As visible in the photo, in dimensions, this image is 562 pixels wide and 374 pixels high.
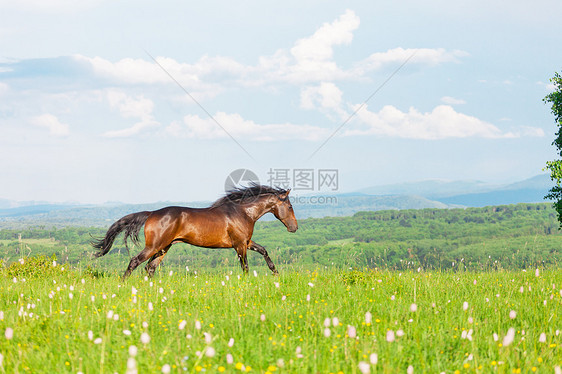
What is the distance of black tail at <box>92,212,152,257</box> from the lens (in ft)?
38.9

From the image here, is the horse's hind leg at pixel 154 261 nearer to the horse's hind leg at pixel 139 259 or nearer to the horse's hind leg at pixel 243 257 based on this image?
the horse's hind leg at pixel 139 259

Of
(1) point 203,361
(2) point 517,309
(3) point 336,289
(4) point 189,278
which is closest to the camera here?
(1) point 203,361

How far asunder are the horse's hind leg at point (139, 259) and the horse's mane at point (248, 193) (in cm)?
248

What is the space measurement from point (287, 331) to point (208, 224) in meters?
6.62

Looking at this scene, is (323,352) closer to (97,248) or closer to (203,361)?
(203,361)

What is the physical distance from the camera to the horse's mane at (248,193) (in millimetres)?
13016

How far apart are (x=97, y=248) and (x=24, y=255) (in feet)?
6.65

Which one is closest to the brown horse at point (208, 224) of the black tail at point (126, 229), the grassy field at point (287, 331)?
the black tail at point (126, 229)

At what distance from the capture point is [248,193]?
13.1 m

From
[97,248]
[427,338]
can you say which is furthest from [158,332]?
[97,248]

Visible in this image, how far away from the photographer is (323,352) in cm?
498

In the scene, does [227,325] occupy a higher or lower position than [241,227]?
lower

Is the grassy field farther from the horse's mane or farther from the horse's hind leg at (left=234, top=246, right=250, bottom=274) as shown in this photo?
the horse's mane

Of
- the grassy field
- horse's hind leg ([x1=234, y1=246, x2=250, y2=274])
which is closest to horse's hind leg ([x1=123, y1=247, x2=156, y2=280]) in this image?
the grassy field
